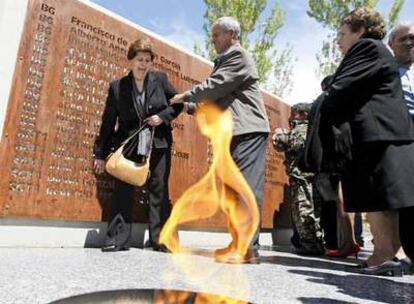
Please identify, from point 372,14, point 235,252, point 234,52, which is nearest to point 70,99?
point 234,52

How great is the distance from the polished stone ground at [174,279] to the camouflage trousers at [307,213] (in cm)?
131

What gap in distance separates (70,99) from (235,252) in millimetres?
1965

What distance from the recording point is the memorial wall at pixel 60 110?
328 cm

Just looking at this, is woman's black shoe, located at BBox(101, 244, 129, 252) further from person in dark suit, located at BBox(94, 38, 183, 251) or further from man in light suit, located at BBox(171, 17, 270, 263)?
man in light suit, located at BBox(171, 17, 270, 263)

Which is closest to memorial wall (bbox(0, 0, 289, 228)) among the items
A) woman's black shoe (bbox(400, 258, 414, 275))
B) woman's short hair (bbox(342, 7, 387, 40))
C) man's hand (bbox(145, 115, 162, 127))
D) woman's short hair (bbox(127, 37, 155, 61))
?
woman's short hair (bbox(127, 37, 155, 61))

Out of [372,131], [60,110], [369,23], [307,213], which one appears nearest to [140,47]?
[60,110]

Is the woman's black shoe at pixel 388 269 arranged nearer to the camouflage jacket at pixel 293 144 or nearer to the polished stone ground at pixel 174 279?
the polished stone ground at pixel 174 279

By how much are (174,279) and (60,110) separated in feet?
6.45

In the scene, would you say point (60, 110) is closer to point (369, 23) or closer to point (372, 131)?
point (372, 131)

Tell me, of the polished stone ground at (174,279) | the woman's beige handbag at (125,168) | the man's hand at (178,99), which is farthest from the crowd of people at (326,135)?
the polished stone ground at (174,279)

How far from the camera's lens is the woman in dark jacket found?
8.89 feet

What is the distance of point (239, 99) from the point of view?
369 cm

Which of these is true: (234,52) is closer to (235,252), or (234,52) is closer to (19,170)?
(235,252)

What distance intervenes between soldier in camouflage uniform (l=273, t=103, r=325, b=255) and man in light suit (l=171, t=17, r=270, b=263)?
1131mm
